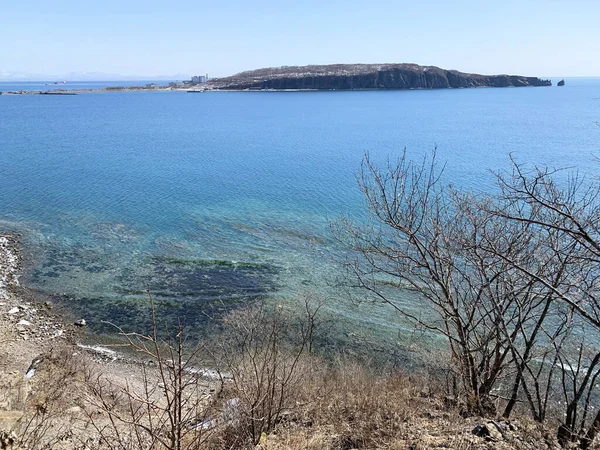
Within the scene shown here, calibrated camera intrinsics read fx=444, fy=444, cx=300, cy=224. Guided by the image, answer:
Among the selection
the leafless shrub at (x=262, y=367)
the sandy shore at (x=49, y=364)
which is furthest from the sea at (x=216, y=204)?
the leafless shrub at (x=262, y=367)

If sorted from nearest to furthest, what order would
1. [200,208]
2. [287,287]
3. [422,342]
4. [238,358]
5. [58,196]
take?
[238,358] → [422,342] → [287,287] → [200,208] → [58,196]

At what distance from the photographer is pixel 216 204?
3019 cm

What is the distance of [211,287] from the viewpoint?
19156 millimetres

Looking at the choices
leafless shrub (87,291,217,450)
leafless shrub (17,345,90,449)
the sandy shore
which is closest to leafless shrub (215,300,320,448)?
leafless shrub (87,291,217,450)

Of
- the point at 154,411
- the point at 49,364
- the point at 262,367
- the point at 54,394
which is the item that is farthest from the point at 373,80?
the point at 154,411

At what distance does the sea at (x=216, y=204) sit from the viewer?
18.5m

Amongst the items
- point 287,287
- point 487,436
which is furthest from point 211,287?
point 487,436

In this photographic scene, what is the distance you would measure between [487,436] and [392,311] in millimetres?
10049

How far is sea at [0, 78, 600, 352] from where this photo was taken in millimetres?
18516

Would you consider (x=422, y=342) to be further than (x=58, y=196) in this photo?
No

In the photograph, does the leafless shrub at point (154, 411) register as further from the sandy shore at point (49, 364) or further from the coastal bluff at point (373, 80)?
the coastal bluff at point (373, 80)

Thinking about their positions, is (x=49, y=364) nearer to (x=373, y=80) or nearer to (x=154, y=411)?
(x=154, y=411)

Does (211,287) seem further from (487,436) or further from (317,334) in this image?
(487,436)

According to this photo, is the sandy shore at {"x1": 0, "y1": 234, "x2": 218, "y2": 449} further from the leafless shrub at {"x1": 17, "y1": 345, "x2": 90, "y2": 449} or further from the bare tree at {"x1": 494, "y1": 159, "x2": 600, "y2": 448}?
the bare tree at {"x1": 494, "y1": 159, "x2": 600, "y2": 448}
